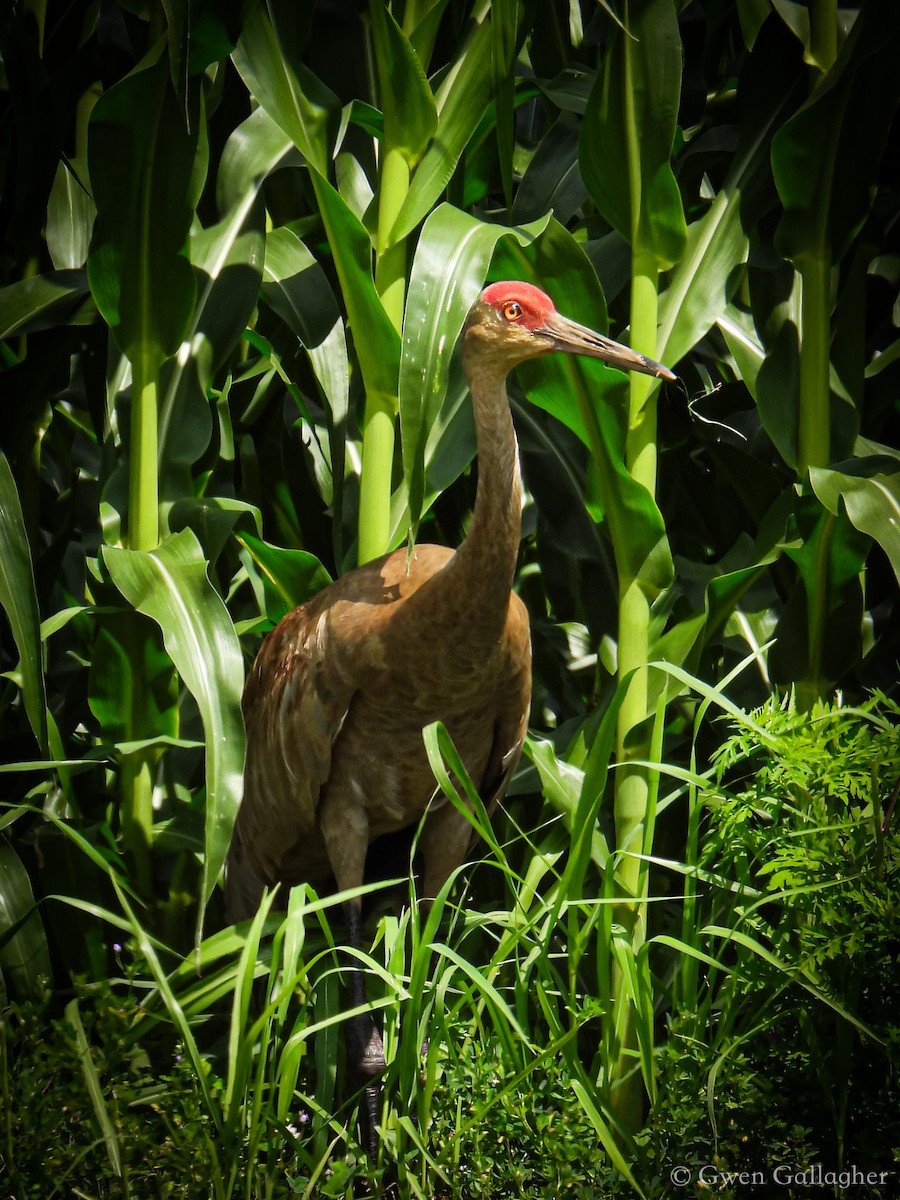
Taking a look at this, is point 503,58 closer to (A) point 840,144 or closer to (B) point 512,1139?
(A) point 840,144

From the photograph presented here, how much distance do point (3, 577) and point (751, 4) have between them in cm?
159

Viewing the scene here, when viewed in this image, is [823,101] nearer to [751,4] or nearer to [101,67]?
[751,4]

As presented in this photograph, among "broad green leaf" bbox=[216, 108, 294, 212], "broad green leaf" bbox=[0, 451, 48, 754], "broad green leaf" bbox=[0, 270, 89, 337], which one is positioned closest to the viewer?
"broad green leaf" bbox=[0, 451, 48, 754]

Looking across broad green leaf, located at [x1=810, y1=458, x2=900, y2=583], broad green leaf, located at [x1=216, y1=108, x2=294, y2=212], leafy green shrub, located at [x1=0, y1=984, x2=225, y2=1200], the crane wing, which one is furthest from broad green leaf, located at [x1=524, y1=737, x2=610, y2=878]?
broad green leaf, located at [x1=216, y1=108, x2=294, y2=212]

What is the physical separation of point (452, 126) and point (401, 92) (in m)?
0.10

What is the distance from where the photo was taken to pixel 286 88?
1.82 meters

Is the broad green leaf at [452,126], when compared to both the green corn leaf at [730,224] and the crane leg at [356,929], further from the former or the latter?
the crane leg at [356,929]

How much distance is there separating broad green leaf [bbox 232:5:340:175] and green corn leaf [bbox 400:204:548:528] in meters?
0.27

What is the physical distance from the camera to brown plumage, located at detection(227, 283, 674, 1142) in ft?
5.75

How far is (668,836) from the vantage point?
213 cm

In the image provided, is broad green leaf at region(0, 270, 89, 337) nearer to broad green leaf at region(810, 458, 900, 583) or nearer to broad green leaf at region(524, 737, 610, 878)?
broad green leaf at region(524, 737, 610, 878)

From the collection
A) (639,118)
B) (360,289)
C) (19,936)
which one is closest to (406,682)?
(360,289)

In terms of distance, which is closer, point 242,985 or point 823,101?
point 242,985

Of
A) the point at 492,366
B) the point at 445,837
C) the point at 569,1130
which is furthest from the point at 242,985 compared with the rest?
the point at 492,366
